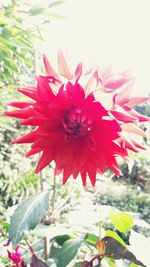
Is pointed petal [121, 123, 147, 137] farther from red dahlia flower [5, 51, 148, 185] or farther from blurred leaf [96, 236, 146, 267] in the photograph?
blurred leaf [96, 236, 146, 267]

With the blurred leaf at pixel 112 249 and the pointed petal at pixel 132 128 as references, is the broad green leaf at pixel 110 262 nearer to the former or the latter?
the blurred leaf at pixel 112 249

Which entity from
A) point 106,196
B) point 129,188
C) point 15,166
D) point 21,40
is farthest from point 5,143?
point 21,40

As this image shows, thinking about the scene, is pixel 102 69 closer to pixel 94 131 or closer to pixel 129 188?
pixel 94 131

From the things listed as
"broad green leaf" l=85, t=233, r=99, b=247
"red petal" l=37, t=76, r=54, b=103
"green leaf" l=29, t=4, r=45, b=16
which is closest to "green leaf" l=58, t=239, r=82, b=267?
"broad green leaf" l=85, t=233, r=99, b=247

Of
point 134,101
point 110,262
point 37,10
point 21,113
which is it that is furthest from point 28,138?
point 37,10

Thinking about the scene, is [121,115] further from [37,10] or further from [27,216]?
[37,10]

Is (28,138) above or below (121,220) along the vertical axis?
above
